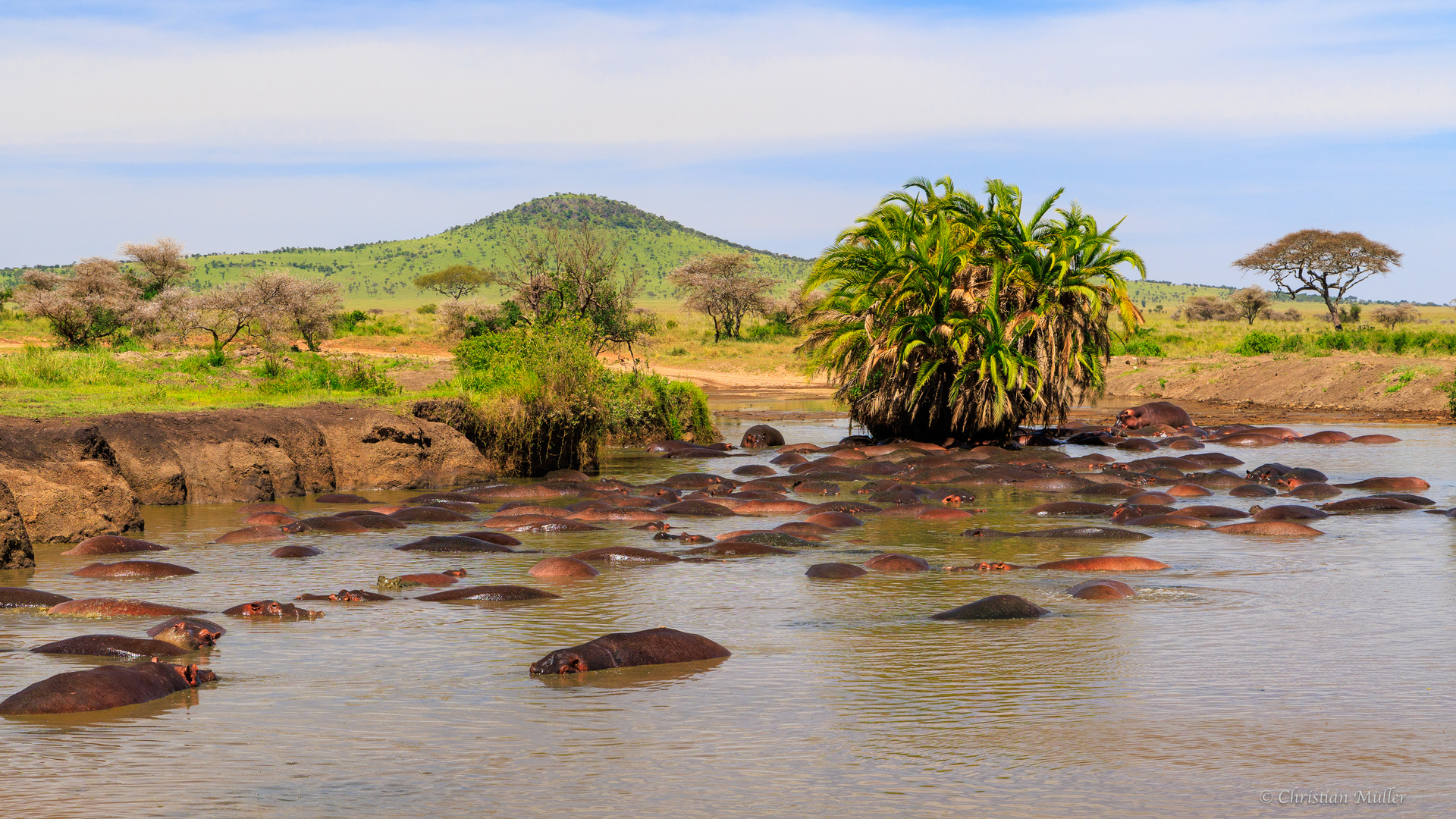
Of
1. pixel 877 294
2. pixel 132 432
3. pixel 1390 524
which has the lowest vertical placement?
pixel 1390 524

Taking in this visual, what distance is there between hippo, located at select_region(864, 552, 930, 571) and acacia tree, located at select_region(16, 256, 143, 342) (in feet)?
111

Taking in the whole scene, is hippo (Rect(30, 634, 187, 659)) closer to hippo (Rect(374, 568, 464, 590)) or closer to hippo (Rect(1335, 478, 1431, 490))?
hippo (Rect(374, 568, 464, 590))

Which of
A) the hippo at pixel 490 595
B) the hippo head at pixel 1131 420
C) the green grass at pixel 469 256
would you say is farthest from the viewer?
the green grass at pixel 469 256

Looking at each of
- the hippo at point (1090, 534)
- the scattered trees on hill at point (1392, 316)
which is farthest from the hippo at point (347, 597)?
the scattered trees on hill at point (1392, 316)

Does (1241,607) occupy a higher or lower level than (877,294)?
lower

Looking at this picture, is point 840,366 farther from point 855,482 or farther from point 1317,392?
point 1317,392

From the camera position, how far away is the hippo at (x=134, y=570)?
10.6 m

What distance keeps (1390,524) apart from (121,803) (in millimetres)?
13531

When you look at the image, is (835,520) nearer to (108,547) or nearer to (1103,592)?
(1103,592)

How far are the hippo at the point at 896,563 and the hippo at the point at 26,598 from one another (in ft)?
21.6

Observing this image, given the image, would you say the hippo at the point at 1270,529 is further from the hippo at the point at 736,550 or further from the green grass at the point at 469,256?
the green grass at the point at 469,256

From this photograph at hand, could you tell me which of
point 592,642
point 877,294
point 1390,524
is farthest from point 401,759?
point 877,294

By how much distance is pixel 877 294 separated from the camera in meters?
23.5

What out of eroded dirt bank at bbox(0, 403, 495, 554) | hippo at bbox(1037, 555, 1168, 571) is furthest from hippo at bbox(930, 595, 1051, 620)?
eroded dirt bank at bbox(0, 403, 495, 554)
